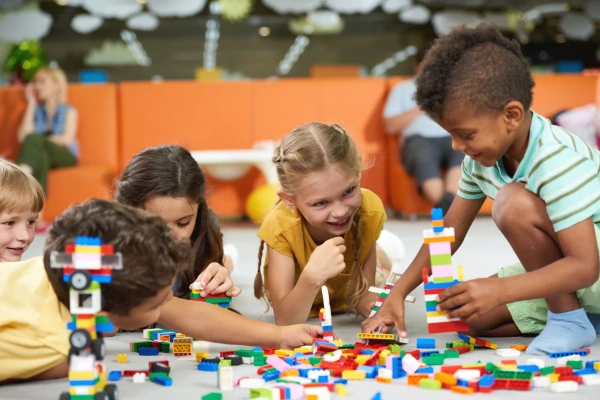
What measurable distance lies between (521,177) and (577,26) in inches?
311

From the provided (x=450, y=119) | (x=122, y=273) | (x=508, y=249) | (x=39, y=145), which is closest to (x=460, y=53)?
(x=450, y=119)

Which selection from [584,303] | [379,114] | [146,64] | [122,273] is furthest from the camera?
[146,64]

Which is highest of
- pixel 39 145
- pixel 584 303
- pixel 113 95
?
pixel 113 95

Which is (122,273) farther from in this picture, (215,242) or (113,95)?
(113,95)

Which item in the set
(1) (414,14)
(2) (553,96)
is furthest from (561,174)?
(1) (414,14)

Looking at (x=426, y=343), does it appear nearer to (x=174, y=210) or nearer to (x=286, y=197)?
(x=286, y=197)

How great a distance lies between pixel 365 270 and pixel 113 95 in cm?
368

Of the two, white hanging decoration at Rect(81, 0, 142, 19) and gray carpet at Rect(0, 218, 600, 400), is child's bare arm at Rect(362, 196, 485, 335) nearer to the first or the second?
gray carpet at Rect(0, 218, 600, 400)

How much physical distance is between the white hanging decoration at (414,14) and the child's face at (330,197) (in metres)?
7.35

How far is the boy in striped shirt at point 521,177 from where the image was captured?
5.08 ft

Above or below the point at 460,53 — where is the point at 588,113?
above

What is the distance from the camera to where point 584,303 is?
5.89ft

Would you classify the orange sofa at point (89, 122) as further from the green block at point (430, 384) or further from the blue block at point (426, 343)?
the green block at point (430, 384)

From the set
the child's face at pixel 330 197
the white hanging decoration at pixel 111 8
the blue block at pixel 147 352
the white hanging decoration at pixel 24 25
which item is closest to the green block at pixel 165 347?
the blue block at pixel 147 352
